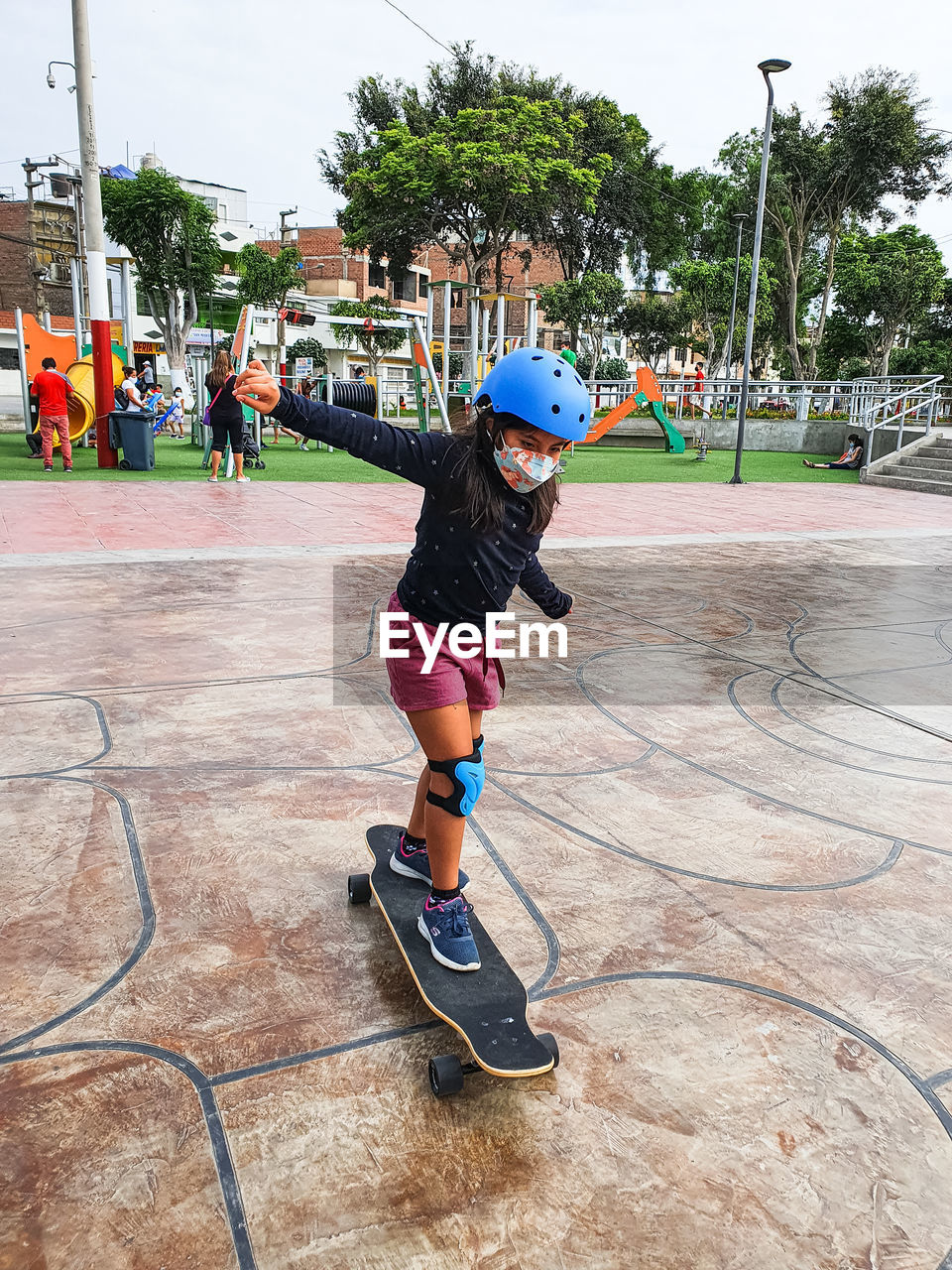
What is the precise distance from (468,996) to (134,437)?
14606 millimetres

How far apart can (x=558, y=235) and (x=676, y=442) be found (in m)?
16.3

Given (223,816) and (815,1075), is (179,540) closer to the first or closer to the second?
(223,816)

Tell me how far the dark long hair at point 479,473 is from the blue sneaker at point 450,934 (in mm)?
1004

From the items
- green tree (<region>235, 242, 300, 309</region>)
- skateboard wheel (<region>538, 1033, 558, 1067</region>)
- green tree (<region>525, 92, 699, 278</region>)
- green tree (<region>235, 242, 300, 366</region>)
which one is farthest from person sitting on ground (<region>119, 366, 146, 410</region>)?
green tree (<region>235, 242, 300, 309</region>)

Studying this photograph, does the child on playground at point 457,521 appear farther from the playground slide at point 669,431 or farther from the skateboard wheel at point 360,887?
the playground slide at point 669,431

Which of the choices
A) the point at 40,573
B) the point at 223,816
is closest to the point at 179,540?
the point at 40,573

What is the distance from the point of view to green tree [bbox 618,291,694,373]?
136ft

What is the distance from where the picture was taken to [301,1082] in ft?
6.34

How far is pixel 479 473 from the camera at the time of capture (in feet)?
7.26

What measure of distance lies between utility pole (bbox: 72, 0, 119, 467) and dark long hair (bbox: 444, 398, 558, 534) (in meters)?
13.3

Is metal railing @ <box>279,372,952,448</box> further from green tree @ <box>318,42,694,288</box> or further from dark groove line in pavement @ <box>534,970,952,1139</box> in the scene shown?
dark groove line in pavement @ <box>534,970,952,1139</box>

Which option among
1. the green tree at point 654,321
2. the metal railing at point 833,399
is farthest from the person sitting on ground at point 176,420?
the green tree at point 654,321

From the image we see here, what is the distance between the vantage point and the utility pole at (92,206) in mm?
12930

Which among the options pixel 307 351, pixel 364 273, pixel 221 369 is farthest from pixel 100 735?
pixel 364 273
